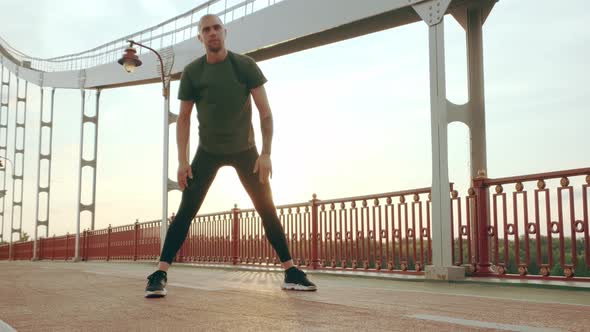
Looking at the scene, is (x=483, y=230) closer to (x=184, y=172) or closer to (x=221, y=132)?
(x=221, y=132)

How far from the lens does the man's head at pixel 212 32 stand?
175 inches

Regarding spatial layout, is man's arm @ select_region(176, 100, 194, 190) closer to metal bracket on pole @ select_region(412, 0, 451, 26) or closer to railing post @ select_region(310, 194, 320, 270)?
metal bracket on pole @ select_region(412, 0, 451, 26)

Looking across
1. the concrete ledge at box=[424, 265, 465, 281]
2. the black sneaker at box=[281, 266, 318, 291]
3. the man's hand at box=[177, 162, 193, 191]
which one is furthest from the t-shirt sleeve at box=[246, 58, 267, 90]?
the concrete ledge at box=[424, 265, 465, 281]

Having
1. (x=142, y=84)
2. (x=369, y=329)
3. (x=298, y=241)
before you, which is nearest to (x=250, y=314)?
(x=369, y=329)

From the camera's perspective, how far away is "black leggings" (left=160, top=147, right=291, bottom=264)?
457 centimetres

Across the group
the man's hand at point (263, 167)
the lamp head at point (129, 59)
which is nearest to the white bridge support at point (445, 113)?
the man's hand at point (263, 167)

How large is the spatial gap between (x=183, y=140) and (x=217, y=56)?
2.15ft

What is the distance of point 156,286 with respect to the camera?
4.22 metres

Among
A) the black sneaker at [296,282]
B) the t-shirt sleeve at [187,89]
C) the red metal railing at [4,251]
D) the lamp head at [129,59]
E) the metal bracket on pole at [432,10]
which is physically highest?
the lamp head at [129,59]

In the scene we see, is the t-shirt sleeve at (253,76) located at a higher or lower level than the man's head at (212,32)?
lower

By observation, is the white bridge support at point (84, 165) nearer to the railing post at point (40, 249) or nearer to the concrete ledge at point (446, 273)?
the railing post at point (40, 249)

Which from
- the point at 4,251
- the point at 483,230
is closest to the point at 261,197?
the point at 483,230

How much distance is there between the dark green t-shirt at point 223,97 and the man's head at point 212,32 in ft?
0.38

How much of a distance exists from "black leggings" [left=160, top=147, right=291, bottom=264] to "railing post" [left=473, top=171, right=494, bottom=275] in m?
3.03
